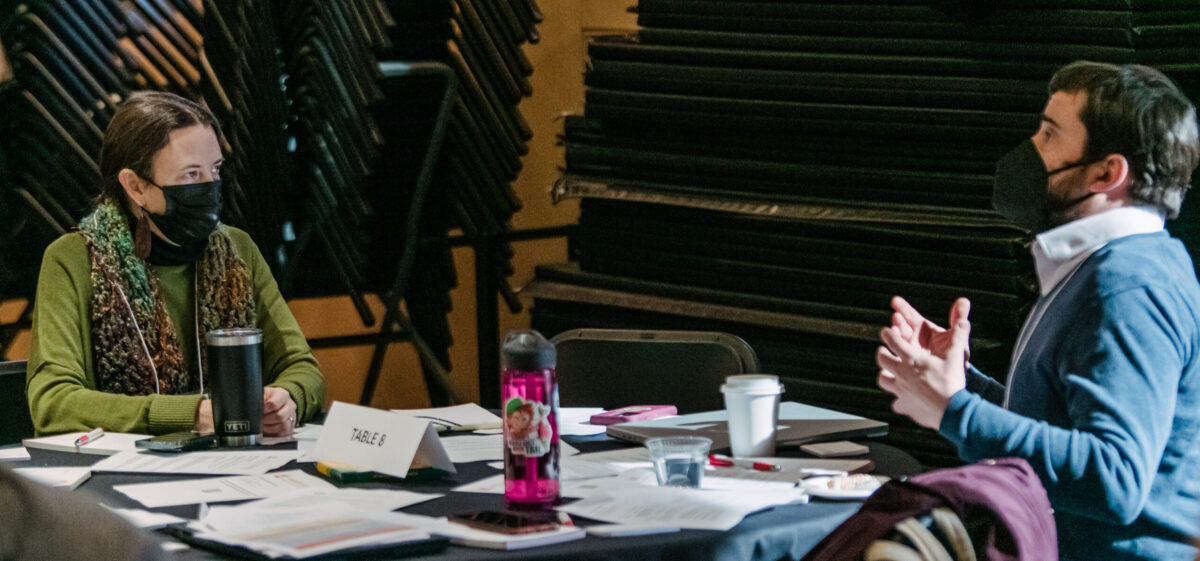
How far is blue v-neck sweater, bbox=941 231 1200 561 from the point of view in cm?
189

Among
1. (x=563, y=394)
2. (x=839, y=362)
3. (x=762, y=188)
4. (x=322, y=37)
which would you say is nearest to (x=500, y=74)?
(x=322, y=37)

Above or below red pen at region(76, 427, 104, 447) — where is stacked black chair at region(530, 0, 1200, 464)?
above

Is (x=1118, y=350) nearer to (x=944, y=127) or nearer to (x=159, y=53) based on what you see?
(x=944, y=127)

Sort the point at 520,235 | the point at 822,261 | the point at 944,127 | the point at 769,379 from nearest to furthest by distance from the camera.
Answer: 1. the point at 769,379
2. the point at 944,127
3. the point at 822,261
4. the point at 520,235

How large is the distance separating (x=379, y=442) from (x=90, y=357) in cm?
95

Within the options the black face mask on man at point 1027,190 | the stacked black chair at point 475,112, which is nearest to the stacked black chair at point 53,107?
the stacked black chair at point 475,112

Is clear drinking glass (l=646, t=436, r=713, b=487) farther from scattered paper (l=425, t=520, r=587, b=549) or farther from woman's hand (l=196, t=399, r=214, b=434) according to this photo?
woman's hand (l=196, t=399, r=214, b=434)

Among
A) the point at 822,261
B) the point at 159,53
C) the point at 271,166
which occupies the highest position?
the point at 159,53

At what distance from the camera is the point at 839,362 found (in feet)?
13.1

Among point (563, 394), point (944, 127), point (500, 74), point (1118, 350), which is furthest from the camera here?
point (500, 74)

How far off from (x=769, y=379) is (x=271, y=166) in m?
2.62

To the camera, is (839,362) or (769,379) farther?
(839,362)

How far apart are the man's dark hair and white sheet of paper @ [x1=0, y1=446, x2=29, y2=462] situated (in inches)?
71.3

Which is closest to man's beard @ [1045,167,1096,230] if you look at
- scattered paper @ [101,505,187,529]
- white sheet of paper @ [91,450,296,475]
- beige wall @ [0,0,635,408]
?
white sheet of paper @ [91,450,296,475]
